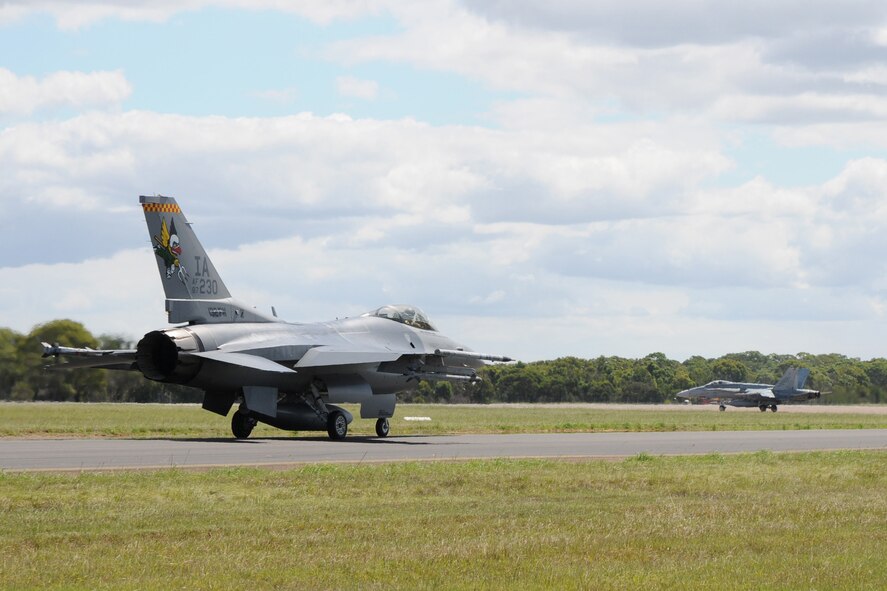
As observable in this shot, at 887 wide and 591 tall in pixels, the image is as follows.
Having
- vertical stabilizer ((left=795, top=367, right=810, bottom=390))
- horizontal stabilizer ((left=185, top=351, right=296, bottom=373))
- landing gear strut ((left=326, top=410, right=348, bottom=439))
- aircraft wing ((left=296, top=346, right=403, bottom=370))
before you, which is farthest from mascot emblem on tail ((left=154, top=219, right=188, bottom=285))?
vertical stabilizer ((left=795, top=367, right=810, bottom=390))

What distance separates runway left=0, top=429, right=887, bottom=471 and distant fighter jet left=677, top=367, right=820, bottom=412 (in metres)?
53.9

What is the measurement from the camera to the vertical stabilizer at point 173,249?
Result: 3027cm

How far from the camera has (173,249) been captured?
1195 inches

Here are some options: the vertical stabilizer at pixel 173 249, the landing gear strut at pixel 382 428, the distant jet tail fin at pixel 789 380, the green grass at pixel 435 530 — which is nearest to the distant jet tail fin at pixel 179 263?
the vertical stabilizer at pixel 173 249

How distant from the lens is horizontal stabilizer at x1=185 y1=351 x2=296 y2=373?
29094mm

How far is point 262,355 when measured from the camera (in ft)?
101

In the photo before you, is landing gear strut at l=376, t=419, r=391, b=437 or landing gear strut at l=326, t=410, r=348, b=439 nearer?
landing gear strut at l=326, t=410, r=348, b=439

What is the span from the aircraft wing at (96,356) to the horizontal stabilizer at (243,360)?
8.74 ft

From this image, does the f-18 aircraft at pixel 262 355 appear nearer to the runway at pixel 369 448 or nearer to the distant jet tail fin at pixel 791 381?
the runway at pixel 369 448

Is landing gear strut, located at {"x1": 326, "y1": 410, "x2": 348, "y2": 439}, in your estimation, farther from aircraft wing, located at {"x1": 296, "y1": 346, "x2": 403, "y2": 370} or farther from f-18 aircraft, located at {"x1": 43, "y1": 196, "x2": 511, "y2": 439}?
aircraft wing, located at {"x1": 296, "y1": 346, "x2": 403, "y2": 370}

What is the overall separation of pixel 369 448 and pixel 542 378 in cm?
9300

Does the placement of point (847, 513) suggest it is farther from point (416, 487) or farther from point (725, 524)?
point (416, 487)

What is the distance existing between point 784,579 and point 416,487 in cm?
819

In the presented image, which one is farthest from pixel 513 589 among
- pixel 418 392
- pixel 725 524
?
pixel 418 392
